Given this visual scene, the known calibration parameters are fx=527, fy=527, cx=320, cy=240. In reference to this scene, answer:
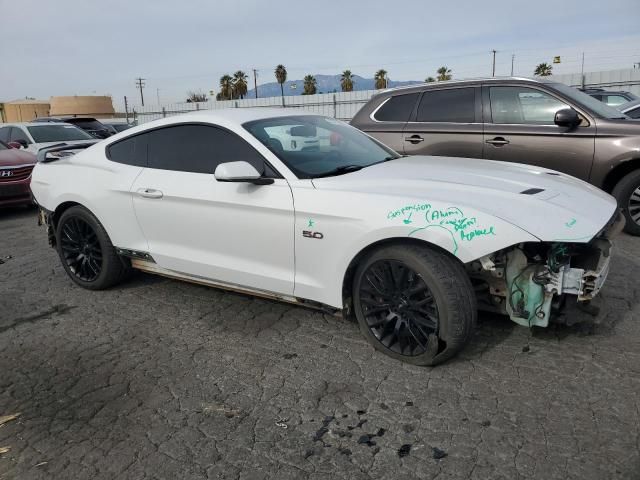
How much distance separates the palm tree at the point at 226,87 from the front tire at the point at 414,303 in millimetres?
78262

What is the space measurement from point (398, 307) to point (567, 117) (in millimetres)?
3652

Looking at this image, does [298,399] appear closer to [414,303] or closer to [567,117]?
[414,303]

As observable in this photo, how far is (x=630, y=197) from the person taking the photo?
5.77 metres

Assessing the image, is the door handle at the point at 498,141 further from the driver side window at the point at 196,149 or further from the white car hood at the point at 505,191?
the driver side window at the point at 196,149

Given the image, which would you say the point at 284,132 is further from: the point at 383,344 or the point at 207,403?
the point at 207,403

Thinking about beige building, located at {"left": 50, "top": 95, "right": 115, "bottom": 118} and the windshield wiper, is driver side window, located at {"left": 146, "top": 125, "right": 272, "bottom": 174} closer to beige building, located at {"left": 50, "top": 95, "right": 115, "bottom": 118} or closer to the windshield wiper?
the windshield wiper

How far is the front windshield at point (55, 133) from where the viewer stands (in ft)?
39.3

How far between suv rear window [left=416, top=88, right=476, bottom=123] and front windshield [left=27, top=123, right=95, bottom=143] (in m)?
8.76

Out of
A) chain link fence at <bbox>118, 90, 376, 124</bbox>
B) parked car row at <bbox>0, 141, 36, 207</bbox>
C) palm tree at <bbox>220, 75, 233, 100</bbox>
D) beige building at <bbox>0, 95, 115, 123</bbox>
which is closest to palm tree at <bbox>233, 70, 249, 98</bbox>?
palm tree at <bbox>220, 75, 233, 100</bbox>

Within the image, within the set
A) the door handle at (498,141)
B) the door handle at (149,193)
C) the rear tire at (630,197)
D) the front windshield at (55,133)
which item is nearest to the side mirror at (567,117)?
the door handle at (498,141)

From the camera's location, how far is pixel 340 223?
329 cm

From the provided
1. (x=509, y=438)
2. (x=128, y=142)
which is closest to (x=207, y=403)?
(x=509, y=438)

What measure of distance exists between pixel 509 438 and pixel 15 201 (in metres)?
9.03

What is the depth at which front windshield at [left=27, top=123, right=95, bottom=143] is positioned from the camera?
11977 mm
